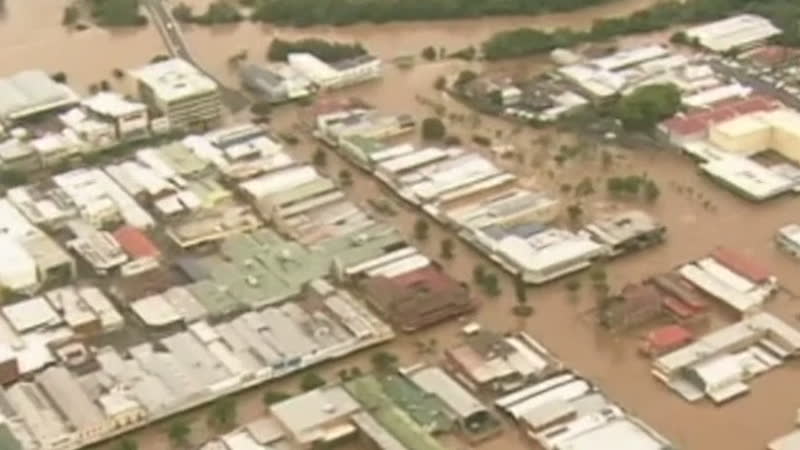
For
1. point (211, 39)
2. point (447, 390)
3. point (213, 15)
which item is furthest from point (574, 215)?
point (213, 15)

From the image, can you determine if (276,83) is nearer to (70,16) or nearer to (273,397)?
(70,16)

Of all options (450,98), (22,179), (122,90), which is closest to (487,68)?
(450,98)

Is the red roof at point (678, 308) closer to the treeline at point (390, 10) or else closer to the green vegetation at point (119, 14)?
the treeline at point (390, 10)

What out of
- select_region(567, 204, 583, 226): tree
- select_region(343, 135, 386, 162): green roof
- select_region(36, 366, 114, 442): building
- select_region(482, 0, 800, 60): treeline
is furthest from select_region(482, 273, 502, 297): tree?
select_region(482, 0, 800, 60): treeline

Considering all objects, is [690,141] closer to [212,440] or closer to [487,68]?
[487,68]

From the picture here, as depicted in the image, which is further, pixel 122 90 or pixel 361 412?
pixel 122 90
